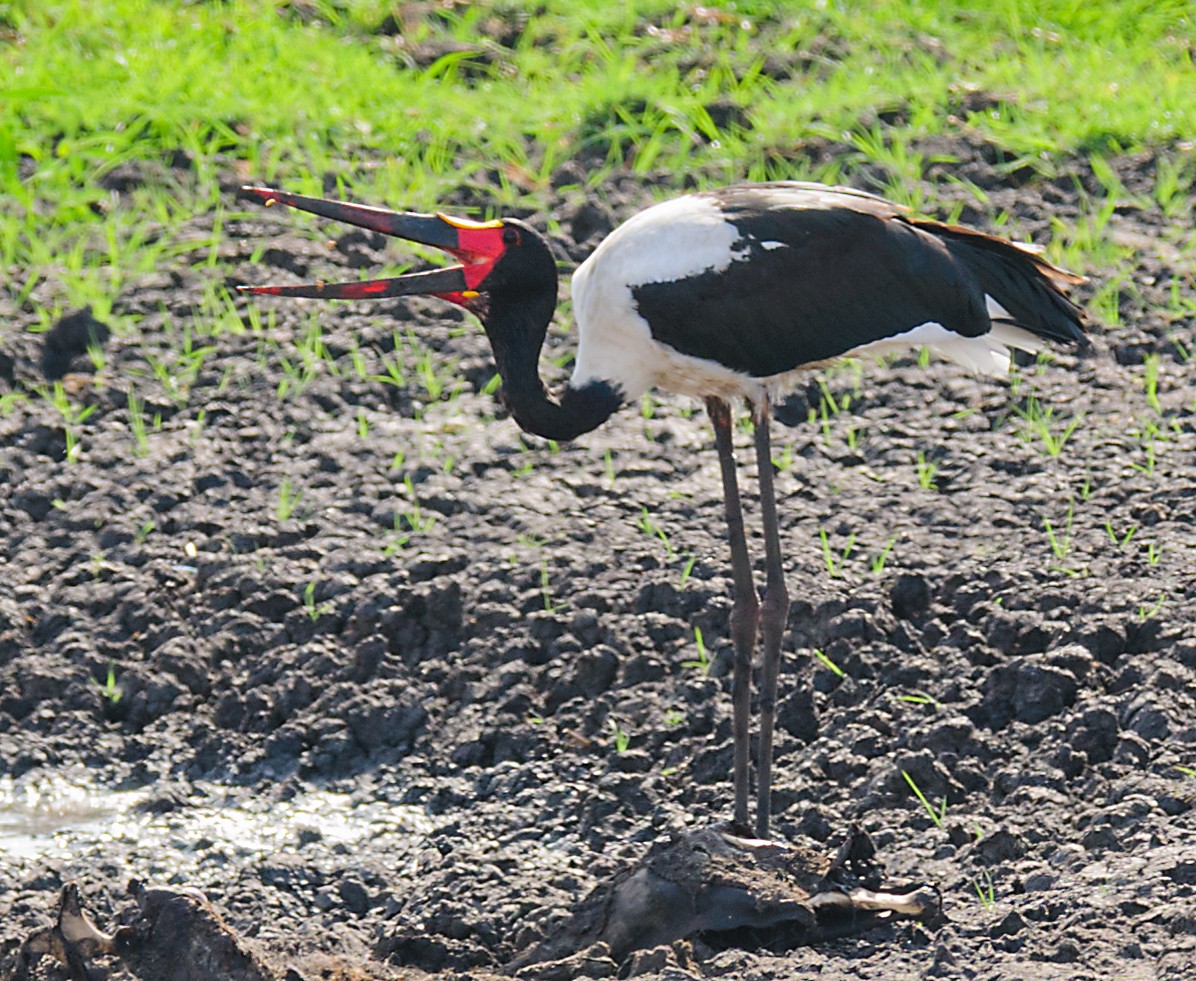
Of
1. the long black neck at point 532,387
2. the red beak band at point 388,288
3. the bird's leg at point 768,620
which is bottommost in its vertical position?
the bird's leg at point 768,620

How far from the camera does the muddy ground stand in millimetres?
4875

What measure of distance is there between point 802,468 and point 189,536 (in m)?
1.90

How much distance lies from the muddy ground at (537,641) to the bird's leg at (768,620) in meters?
0.15

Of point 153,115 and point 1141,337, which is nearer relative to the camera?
point 1141,337

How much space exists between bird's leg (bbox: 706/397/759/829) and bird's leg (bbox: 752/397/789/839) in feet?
0.13

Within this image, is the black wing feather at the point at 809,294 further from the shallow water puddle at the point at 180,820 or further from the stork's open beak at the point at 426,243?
the shallow water puddle at the point at 180,820

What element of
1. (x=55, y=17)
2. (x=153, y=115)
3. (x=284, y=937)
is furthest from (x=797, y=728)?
(x=55, y=17)

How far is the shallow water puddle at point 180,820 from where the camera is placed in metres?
5.29

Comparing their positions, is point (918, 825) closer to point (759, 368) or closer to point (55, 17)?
point (759, 368)

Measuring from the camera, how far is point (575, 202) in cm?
786

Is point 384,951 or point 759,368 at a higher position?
point 759,368

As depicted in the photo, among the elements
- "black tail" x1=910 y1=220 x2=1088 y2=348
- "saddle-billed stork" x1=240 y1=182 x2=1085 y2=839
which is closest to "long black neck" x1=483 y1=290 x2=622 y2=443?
"saddle-billed stork" x1=240 y1=182 x2=1085 y2=839

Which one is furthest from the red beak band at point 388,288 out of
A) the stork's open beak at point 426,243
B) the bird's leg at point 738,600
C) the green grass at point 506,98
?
the green grass at point 506,98

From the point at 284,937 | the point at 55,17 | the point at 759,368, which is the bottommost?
the point at 284,937
